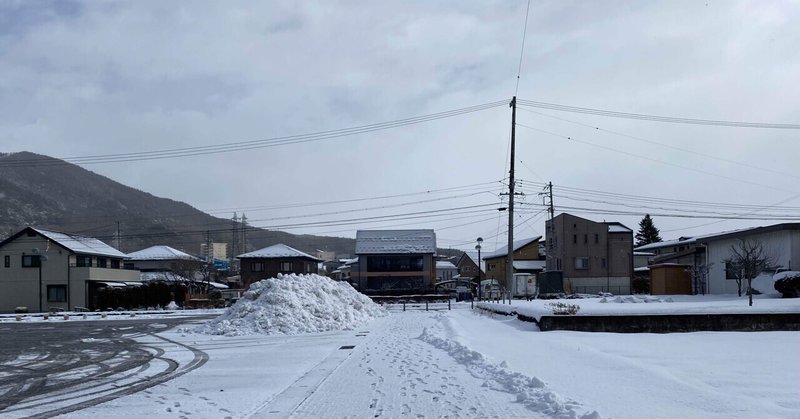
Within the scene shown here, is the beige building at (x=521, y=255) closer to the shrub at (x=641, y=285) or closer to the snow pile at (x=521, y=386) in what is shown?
the shrub at (x=641, y=285)

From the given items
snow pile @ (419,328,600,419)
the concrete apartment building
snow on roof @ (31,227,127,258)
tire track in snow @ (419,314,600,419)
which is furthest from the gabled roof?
snow pile @ (419,328,600,419)

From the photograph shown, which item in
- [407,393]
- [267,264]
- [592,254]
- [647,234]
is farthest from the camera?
[647,234]

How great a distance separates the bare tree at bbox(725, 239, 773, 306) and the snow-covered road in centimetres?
1541

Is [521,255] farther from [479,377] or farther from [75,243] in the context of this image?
[479,377]

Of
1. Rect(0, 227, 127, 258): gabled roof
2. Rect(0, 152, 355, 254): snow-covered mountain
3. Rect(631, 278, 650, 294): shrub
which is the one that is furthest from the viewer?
Rect(0, 152, 355, 254): snow-covered mountain

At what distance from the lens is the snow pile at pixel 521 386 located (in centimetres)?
816

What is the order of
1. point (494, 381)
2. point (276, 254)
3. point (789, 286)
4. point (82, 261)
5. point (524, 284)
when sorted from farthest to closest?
point (276, 254)
point (524, 284)
point (82, 261)
point (789, 286)
point (494, 381)

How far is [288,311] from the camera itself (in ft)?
85.4

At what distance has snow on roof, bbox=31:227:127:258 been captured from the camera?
2373 inches

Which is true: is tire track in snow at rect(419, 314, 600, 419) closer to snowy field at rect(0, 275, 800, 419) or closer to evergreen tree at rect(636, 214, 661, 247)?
snowy field at rect(0, 275, 800, 419)

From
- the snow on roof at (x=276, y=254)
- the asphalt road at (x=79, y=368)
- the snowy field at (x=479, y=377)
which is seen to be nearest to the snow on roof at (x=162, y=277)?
the snow on roof at (x=276, y=254)

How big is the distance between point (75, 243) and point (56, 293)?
201 inches

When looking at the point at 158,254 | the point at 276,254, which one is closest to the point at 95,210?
the point at 158,254

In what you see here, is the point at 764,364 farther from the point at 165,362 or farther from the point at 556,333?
the point at 165,362
